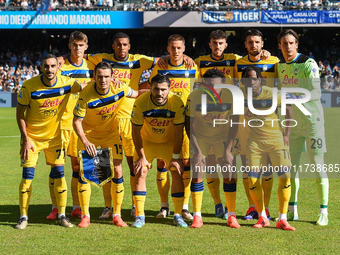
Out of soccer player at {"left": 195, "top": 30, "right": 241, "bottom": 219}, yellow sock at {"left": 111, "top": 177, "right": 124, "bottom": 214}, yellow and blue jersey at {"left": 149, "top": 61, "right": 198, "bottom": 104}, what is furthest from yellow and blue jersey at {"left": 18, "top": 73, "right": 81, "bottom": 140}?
soccer player at {"left": 195, "top": 30, "right": 241, "bottom": 219}

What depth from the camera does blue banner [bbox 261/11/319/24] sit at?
1162 inches

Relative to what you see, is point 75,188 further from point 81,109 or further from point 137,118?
point 137,118

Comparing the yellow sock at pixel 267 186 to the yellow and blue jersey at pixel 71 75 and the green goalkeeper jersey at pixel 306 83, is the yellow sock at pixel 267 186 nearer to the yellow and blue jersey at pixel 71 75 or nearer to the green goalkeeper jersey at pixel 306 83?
the green goalkeeper jersey at pixel 306 83

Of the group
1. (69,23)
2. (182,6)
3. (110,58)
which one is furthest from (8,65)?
(110,58)

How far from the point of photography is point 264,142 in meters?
5.27

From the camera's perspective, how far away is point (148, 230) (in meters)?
5.19

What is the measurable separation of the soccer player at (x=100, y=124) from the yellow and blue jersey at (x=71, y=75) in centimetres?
59

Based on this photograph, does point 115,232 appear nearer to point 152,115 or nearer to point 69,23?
point 152,115

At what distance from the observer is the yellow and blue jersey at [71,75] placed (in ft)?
20.2

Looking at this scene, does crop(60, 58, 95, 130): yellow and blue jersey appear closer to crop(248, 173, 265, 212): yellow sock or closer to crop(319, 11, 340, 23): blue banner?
crop(248, 173, 265, 212): yellow sock

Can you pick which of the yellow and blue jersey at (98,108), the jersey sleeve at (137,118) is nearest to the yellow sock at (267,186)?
the jersey sleeve at (137,118)

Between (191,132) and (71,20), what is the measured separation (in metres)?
27.2

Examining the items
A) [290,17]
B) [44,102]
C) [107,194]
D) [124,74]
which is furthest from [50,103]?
[290,17]

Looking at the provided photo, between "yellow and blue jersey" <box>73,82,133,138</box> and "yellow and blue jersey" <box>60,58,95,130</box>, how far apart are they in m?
0.60
